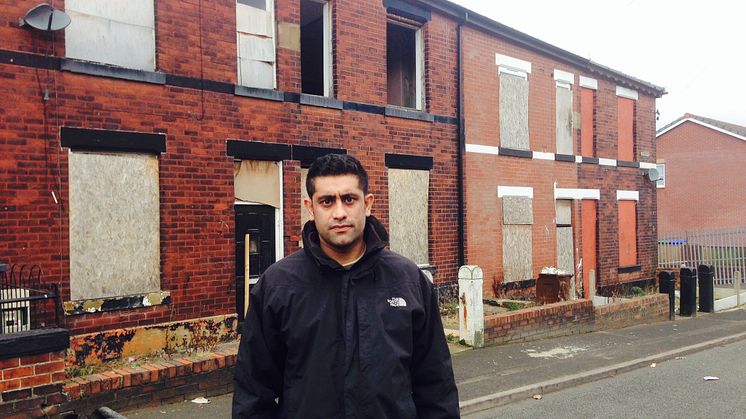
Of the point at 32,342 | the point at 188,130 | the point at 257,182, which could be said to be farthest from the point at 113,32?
the point at 32,342

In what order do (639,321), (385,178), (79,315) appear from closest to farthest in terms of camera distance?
(79,315) → (385,178) → (639,321)

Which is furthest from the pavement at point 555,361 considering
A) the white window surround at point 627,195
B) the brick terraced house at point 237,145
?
the white window surround at point 627,195

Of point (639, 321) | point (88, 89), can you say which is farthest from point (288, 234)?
point (639, 321)

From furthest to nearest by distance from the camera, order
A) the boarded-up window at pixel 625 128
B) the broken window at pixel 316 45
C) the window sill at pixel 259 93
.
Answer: the boarded-up window at pixel 625 128 → the broken window at pixel 316 45 → the window sill at pixel 259 93

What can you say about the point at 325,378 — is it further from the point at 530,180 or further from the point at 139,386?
the point at 530,180

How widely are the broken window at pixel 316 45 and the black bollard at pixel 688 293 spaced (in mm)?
10224

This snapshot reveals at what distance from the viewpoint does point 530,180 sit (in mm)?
14734

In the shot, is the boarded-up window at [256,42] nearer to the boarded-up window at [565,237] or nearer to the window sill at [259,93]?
the window sill at [259,93]

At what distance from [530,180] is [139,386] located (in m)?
10.9

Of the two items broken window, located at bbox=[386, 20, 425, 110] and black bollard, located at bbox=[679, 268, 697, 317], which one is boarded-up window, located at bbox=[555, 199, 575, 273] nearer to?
black bollard, located at bbox=[679, 268, 697, 317]

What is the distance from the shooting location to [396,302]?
8.89 ft

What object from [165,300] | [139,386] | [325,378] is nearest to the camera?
[325,378]

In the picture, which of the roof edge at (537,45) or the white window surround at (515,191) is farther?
the white window surround at (515,191)

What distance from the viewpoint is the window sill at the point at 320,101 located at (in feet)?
32.9
